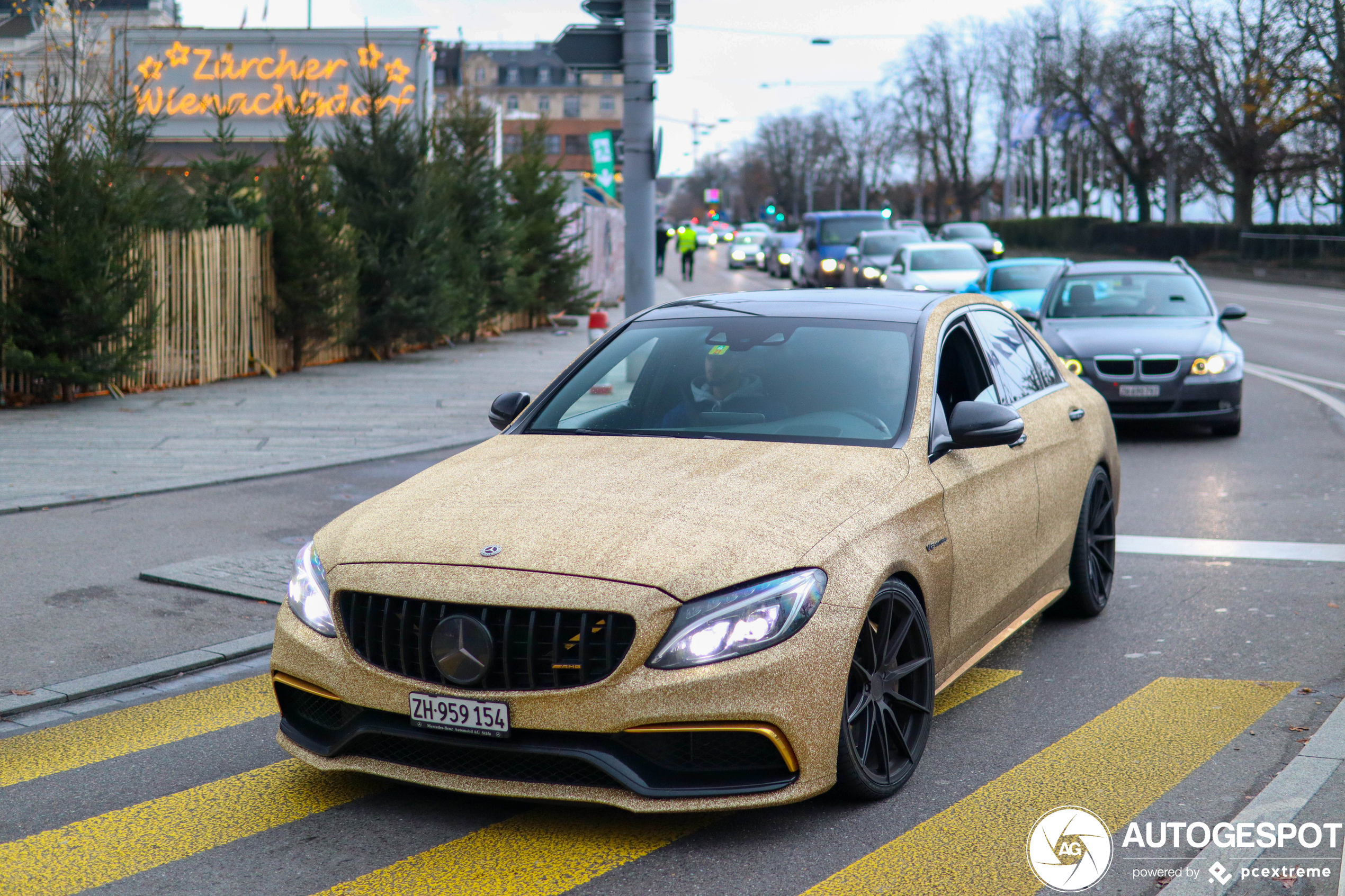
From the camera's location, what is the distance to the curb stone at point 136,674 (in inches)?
207

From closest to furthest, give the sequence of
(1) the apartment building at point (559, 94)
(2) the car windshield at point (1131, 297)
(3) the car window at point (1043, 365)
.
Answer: (3) the car window at point (1043, 365) < (2) the car windshield at point (1131, 297) < (1) the apartment building at point (559, 94)

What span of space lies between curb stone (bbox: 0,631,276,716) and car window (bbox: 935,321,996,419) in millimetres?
2671

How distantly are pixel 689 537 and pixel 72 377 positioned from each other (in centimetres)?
1107

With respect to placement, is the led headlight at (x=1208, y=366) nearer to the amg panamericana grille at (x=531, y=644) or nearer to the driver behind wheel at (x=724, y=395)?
the driver behind wheel at (x=724, y=395)

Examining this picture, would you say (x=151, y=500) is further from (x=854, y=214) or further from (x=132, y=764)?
(x=854, y=214)

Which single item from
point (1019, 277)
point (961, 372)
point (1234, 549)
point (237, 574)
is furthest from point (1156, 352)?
point (237, 574)

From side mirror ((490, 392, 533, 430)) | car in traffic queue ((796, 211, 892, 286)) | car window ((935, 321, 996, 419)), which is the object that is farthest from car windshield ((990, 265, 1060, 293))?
car in traffic queue ((796, 211, 892, 286))

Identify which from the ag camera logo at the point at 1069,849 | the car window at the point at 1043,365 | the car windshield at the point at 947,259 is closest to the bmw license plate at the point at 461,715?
the ag camera logo at the point at 1069,849

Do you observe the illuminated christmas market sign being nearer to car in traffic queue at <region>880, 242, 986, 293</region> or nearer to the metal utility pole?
car in traffic queue at <region>880, 242, 986, 293</region>

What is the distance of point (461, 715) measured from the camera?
12.5ft

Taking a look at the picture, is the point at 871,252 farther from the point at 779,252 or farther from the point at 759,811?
the point at 759,811

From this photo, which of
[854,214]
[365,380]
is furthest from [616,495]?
[854,214]

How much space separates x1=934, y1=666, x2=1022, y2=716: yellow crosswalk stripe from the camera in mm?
5242

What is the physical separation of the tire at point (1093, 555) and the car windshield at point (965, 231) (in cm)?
4199
